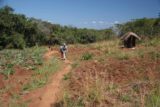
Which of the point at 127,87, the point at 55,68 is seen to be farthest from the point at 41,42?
the point at 127,87

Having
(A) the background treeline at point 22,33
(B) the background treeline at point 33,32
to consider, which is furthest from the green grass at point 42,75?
(A) the background treeline at point 22,33

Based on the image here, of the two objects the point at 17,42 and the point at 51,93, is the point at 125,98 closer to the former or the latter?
the point at 51,93

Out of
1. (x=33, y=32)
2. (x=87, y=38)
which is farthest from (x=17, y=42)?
(x=87, y=38)

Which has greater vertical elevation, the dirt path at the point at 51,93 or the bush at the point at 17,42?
the bush at the point at 17,42

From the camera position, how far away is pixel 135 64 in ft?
35.8

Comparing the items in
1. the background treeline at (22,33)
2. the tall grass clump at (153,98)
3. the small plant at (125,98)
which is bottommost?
the small plant at (125,98)

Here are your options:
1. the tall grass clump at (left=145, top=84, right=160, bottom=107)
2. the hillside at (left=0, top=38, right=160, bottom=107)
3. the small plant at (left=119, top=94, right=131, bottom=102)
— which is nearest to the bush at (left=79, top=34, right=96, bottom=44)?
the hillside at (left=0, top=38, right=160, bottom=107)

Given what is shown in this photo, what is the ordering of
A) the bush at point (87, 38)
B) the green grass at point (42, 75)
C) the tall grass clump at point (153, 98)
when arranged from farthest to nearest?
the bush at point (87, 38) < the green grass at point (42, 75) < the tall grass clump at point (153, 98)

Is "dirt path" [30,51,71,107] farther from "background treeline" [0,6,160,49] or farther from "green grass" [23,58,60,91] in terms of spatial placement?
"background treeline" [0,6,160,49]

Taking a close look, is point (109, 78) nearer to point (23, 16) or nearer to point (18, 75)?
point (18, 75)

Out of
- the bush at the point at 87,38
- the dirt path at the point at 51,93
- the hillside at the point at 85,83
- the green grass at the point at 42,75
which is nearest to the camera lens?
the hillside at the point at 85,83

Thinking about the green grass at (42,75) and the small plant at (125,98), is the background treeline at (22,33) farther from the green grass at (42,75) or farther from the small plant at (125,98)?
the small plant at (125,98)

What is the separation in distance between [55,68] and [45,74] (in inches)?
41.1

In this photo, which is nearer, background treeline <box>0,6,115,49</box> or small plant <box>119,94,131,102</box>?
small plant <box>119,94,131,102</box>
